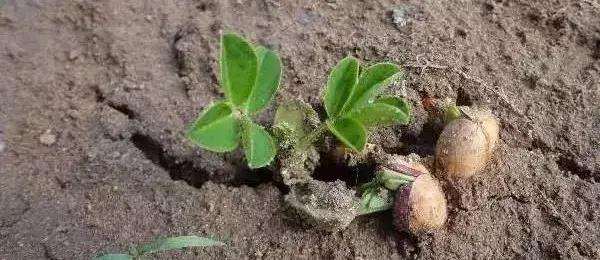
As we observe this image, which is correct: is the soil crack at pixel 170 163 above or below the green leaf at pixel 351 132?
below

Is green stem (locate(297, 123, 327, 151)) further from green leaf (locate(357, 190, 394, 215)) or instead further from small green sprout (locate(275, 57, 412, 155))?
green leaf (locate(357, 190, 394, 215))

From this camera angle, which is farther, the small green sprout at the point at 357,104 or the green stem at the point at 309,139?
the green stem at the point at 309,139

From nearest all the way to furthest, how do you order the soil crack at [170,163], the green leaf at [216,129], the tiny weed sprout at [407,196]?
the green leaf at [216,129]
the tiny weed sprout at [407,196]
the soil crack at [170,163]

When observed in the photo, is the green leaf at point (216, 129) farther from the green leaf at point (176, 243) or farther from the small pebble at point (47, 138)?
the small pebble at point (47, 138)

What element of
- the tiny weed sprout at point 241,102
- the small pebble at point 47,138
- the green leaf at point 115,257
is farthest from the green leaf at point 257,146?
the small pebble at point 47,138

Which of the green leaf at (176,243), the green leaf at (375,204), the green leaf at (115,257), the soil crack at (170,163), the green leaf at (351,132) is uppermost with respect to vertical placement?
the green leaf at (351,132)

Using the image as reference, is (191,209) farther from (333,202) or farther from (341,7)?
(341,7)

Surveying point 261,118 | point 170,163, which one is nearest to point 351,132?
point 261,118
